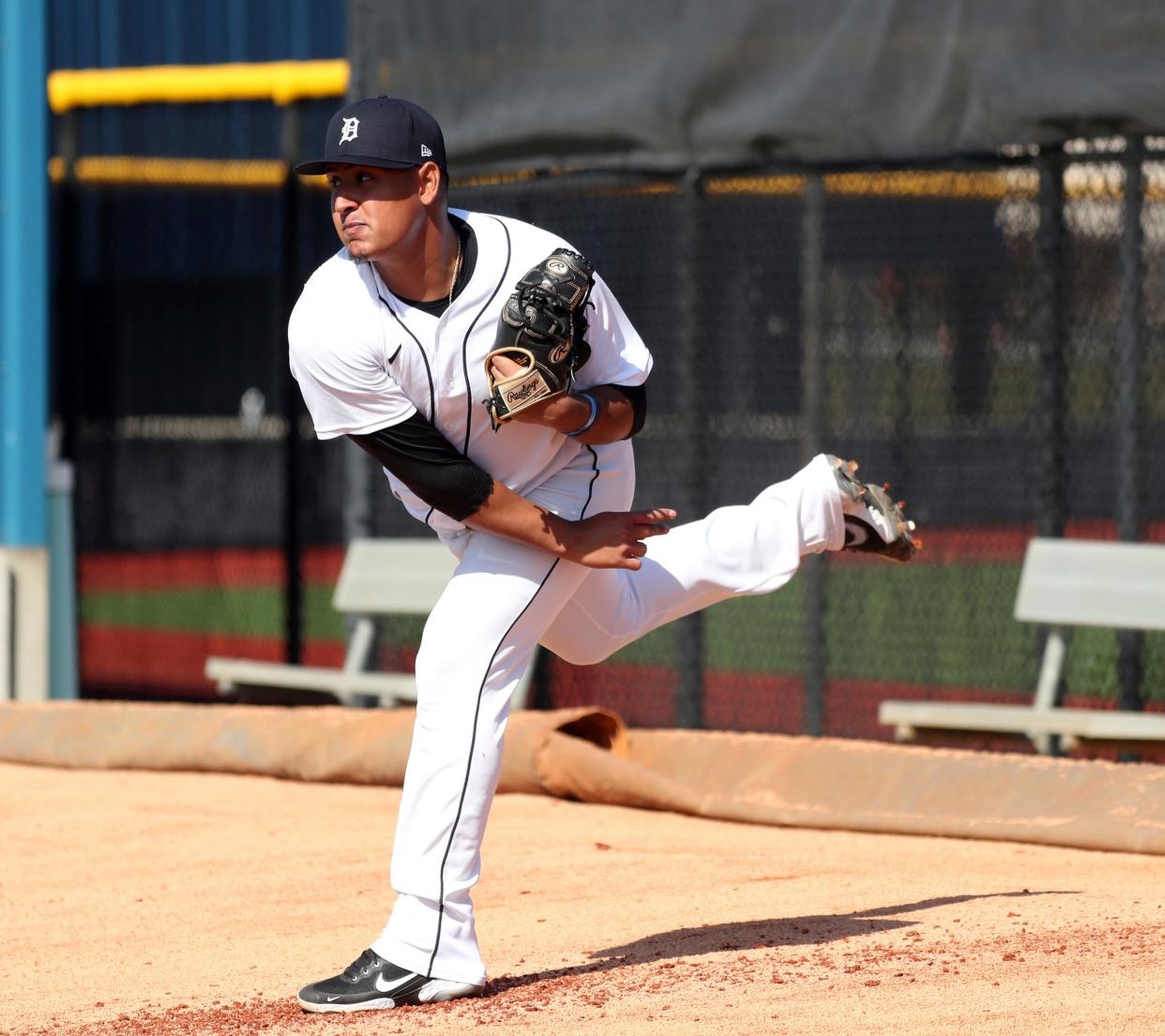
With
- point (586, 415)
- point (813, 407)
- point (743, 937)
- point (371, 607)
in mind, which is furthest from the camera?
point (371, 607)

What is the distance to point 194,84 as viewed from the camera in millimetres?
9820

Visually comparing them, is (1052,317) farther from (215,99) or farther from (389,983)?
(215,99)

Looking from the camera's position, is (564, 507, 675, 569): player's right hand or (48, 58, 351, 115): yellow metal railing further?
(48, 58, 351, 115): yellow metal railing

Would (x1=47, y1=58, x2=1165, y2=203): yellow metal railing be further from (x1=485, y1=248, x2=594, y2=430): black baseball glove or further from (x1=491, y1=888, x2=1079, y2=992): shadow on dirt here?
(x1=485, y1=248, x2=594, y2=430): black baseball glove

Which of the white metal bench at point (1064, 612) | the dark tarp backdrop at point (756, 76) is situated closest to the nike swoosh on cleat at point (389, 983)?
the white metal bench at point (1064, 612)

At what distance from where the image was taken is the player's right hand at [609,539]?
404 centimetres

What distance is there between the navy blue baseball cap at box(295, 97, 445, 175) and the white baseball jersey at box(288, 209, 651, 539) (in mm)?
232

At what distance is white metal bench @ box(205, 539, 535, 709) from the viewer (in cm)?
796

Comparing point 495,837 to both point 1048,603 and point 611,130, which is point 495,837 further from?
point 611,130

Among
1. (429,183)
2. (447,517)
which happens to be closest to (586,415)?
(447,517)

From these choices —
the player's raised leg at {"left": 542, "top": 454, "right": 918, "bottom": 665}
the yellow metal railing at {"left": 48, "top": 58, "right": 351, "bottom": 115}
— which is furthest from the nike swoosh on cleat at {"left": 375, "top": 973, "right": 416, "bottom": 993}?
the yellow metal railing at {"left": 48, "top": 58, "right": 351, "bottom": 115}

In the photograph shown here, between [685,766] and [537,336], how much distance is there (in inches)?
125

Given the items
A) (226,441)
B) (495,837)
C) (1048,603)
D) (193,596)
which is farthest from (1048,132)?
(193,596)

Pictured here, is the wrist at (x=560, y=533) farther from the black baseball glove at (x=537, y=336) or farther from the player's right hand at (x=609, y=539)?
the black baseball glove at (x=537, y=336)
